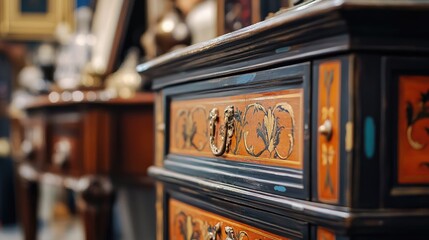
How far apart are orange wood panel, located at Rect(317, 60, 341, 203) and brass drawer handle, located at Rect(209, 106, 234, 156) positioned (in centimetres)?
20

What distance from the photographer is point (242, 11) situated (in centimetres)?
115

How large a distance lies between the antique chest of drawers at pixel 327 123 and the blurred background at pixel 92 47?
0.22m

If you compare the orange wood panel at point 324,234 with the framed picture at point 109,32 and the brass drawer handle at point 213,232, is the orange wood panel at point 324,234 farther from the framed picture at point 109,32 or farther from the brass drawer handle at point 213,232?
the framed picture at point 109,32

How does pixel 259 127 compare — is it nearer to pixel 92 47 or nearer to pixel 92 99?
pixel 92 99

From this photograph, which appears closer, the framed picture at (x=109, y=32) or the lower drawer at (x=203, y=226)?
the lower drawer at (x=203, y=226)

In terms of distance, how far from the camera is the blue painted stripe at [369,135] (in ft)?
1.67

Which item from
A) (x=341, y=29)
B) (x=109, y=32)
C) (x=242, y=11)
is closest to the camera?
(x=341, y=29)

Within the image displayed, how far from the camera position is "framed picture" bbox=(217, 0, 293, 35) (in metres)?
1.03

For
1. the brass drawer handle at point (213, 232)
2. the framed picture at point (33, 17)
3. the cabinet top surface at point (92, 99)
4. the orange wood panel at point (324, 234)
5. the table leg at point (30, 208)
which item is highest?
the framed picture at point (33, 17)

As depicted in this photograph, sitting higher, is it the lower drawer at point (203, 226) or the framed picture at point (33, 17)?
the framed picture at point (33, 17)

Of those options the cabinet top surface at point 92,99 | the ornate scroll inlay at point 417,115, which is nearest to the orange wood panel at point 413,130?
the ornate scroll inlay at point 417,115

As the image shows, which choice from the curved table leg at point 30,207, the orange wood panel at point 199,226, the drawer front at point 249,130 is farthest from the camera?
the curved table leg at point 30,207

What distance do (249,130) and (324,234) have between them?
0.18 m

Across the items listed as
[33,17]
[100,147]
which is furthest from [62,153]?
[33,17]
